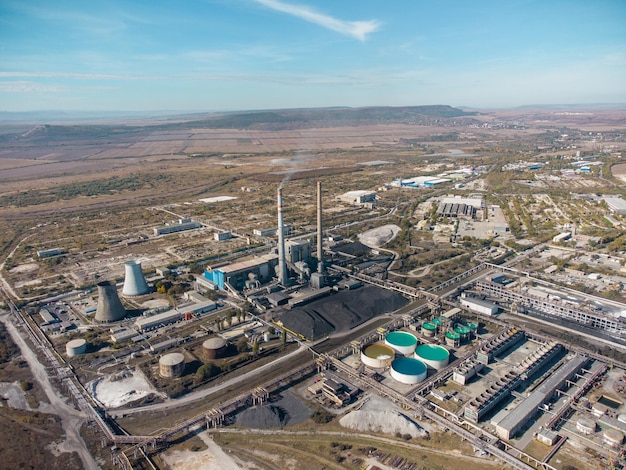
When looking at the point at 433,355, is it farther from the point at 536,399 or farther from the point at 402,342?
the point at 536,399

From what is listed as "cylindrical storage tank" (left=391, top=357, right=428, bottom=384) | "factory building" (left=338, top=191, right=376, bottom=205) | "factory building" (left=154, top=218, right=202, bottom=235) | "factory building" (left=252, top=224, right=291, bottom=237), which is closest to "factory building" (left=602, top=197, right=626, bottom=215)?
"factory building" (left=338, top=191, right=376, bottom=205)

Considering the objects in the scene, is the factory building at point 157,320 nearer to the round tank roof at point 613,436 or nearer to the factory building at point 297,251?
the factory building at point 297,251

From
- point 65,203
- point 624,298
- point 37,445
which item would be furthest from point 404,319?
point 65,203

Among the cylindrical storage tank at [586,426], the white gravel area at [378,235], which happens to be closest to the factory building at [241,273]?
the white gravel area at [378,235]

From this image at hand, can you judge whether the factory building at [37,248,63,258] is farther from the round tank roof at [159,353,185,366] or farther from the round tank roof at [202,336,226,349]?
the round tank roof at [202,336,226,349]

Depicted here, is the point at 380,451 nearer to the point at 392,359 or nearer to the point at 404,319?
the point at 392,359

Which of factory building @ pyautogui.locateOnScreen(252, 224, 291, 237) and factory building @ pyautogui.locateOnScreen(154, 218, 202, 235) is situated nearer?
factory building @ pyautogui.locateOnScreen(252, 224, 291, 237)

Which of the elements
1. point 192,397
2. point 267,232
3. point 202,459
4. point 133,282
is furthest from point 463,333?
point 267,232
